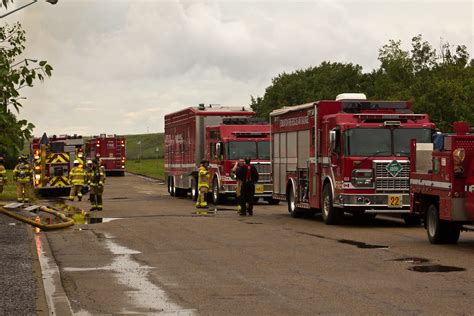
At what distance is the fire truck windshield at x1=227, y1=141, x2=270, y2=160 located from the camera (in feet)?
118

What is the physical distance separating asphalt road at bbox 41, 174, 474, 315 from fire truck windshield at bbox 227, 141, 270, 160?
10.2 meters

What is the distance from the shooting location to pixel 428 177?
19.5 metres

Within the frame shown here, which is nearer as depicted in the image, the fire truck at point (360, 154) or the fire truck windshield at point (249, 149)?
the fire truck at point (360, 154)

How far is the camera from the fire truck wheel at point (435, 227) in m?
18.9

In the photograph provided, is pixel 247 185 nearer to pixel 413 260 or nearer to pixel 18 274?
pixel 413 260

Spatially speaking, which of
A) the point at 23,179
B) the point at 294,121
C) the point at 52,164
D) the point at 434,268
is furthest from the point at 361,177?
the point at 52,164

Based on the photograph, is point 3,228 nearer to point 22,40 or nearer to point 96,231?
point 96,231

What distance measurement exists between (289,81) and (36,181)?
7828cm

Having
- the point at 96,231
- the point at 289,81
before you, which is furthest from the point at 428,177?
the point at 289,81

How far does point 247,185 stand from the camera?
30078 mm

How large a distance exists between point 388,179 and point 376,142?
0.94 m

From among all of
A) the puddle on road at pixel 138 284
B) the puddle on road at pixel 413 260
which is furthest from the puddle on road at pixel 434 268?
the puddle on road at pixel 138 284

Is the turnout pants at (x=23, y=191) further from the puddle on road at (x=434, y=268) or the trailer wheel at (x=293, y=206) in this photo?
the puddle on road at (x=434, y=268)

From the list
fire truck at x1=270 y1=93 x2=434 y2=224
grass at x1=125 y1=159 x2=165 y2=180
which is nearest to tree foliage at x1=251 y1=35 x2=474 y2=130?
grass at x1=125 y1=159 x2=165 y2=180
